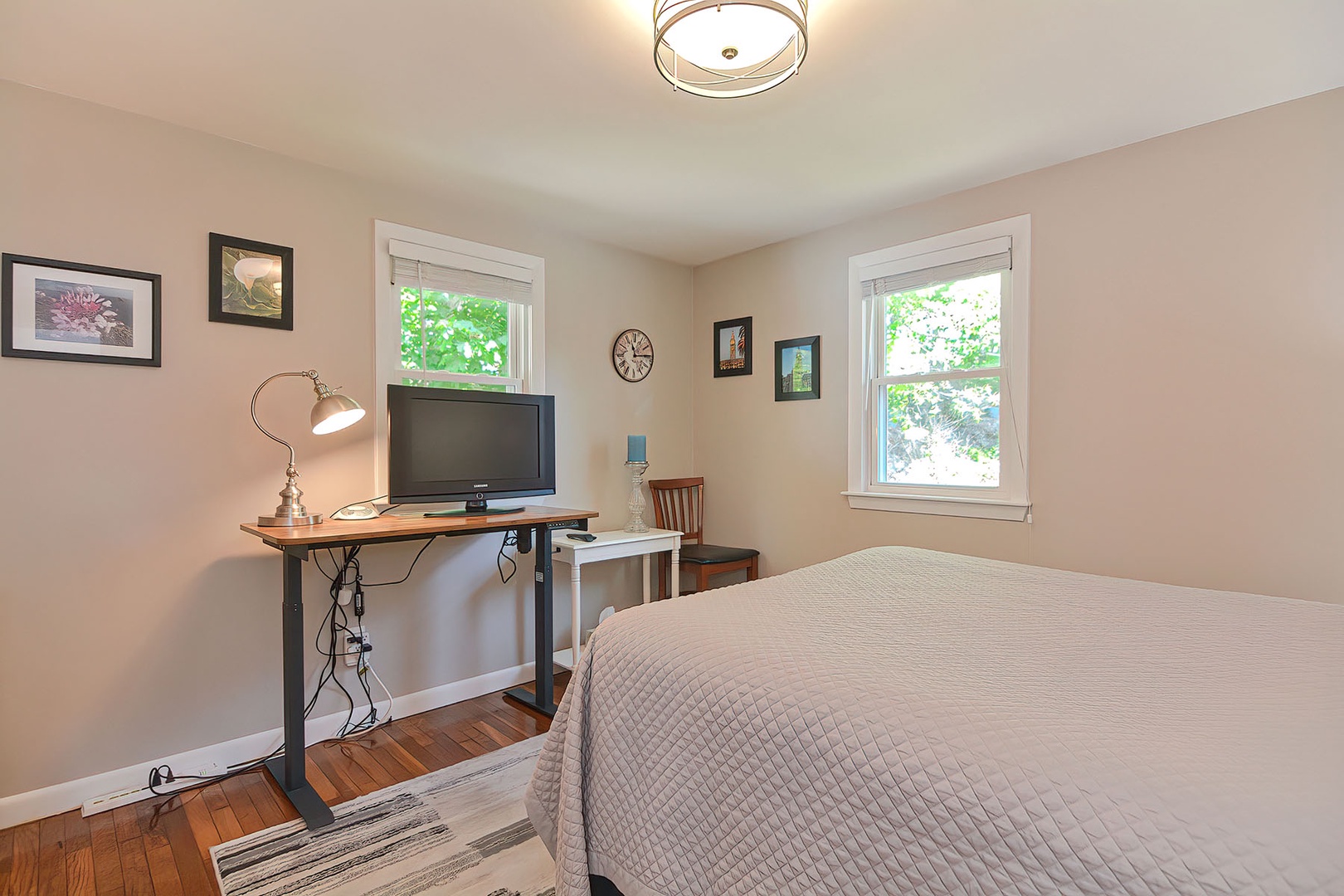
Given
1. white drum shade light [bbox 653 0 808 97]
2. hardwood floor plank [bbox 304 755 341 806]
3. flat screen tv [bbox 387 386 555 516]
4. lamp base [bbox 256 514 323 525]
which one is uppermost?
white drum shade light [bbox 653 0 808 97]

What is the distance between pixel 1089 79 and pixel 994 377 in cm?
129

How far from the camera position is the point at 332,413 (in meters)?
2.44

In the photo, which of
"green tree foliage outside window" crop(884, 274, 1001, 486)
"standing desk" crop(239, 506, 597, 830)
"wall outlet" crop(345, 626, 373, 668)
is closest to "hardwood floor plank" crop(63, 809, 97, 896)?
"standing desk" crop(239, 506, 597, 830)

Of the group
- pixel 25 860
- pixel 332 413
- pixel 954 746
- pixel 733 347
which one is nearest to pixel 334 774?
pixel 25 860

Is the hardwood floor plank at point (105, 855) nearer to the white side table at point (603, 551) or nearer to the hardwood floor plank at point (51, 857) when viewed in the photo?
the hardwood floor plank at point (51, 857)

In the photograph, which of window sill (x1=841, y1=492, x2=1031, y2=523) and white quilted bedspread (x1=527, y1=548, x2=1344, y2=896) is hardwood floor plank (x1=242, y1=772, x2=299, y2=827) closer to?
white quilted bedspread (x1=527, y1=548, x2=1344, y2=896)

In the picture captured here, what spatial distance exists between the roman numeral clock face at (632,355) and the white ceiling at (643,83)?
1.11 m

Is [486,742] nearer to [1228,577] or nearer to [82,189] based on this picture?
[82,189]

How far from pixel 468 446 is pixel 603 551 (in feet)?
2.89

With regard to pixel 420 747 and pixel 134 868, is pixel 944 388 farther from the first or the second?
pixel 134 868

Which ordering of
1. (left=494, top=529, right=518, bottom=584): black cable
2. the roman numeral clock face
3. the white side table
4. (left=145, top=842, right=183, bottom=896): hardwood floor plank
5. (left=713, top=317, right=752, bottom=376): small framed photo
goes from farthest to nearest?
(left=713, top=317, right=752, bottom=376): small framed photo
the roman numeral clock face
(left=494, top=529, right=518, bottom=584): black cable
the white side table
(left=145, top=842, right=183, bottom=896): hardwood floor plank

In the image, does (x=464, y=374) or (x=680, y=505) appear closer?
(x=464, y=374)

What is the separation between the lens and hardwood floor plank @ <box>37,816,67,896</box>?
6.14 ft

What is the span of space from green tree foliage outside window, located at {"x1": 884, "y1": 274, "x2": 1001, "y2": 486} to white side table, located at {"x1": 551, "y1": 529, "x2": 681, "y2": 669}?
1.27 m
